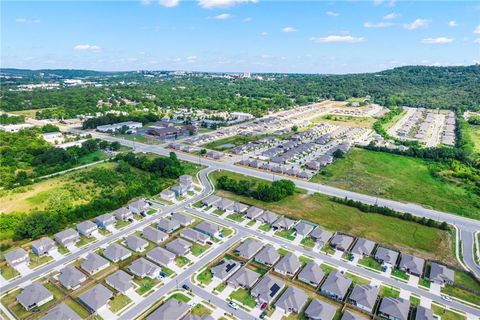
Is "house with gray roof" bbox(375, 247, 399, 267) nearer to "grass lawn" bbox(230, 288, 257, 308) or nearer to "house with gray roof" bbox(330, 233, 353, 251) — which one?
"house with gray roof" bbox(330, 233, 353, 251)

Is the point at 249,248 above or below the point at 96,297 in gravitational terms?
above

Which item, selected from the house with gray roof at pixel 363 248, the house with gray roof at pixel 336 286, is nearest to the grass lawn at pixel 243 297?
the house with gray roof at pixel 336 286

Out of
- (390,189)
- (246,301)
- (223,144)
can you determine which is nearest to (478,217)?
(390,189)

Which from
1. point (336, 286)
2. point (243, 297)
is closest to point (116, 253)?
point (243, 297)

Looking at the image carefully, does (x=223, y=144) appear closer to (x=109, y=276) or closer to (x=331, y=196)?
(x=331, y=196)

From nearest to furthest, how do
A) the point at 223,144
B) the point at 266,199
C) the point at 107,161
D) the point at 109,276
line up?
the point at 109,276
the point at 266,199
the point at 107,161
the point at 223,144

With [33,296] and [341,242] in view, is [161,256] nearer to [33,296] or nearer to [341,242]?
[33,296]
